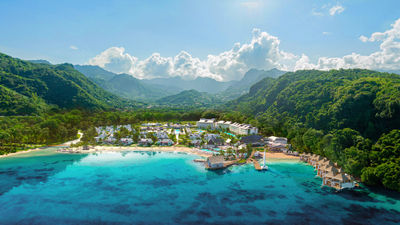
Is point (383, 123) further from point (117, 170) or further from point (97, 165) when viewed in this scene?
point (97, 165)

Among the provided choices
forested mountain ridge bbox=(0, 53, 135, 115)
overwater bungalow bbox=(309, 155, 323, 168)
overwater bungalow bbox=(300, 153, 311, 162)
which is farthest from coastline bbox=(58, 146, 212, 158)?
forested mountain ridge bbox=(0, 53, 135, 115)

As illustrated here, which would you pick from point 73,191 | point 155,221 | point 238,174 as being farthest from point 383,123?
point 73,191

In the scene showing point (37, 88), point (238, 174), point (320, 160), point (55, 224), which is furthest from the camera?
point (37, 88)

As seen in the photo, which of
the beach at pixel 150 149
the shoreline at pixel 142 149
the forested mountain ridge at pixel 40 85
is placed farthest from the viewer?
the forested mountain ridge at pixel 40 85

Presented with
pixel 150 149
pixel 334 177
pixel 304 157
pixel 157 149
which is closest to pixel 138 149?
pixel 150 149

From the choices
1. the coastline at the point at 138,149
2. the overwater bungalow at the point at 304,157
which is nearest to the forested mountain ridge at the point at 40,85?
the coastline at the point at 138,149

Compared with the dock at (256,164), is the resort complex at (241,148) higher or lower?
higher

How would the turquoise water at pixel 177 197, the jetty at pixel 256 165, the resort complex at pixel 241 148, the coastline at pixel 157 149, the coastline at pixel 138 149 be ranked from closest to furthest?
the turquoise water at pixel 177 197
the resort complex at pixel 241 148
the jetty at pixel 256 165
the coastline at pixel 157 149
the coastline at pixel 138 149

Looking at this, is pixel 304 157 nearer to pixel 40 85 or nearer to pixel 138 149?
pixel 138 149

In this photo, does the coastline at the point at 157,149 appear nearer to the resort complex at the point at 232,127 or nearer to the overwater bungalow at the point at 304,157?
the overwater bungalow at the point at 304,157
